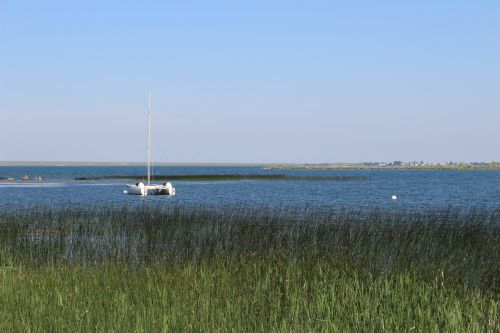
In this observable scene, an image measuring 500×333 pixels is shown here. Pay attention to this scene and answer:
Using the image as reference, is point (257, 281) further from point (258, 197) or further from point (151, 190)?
point (151, 190)

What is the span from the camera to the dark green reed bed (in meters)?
9.74

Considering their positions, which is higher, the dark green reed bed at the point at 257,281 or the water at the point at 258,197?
the dark green reed bed at the point at 257,281

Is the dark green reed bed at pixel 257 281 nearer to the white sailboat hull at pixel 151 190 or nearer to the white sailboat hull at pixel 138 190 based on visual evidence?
the white sailboat hull at pixel 151 190

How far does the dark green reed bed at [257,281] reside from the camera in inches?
384

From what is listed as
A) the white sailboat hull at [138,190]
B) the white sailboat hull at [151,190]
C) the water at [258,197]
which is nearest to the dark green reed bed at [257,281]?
the water at [258,197]

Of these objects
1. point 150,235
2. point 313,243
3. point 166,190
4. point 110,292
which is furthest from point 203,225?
point 166,190

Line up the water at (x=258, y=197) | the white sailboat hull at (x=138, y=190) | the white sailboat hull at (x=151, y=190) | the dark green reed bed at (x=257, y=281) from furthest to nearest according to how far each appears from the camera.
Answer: the white sailboat hull at (x=138, y=190)
the white sailboat hull at (x=151, y=190)
the water at (x=258, y=197)
the dark green reed bed at (x=257, y=281)

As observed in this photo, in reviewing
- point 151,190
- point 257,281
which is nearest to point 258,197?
point 151,190

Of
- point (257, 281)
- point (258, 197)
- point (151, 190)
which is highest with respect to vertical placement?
point (257, 281)

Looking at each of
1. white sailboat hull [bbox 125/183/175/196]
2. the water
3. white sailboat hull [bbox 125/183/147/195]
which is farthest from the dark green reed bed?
white sailboat hull [bbox 125/183/147/195]

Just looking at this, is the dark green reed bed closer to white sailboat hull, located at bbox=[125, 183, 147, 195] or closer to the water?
the water

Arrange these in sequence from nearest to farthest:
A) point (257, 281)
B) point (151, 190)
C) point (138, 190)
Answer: point (257, 281) → point (138, 190) → point (151, 190)

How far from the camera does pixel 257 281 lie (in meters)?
12.4

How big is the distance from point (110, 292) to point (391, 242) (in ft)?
31.0
